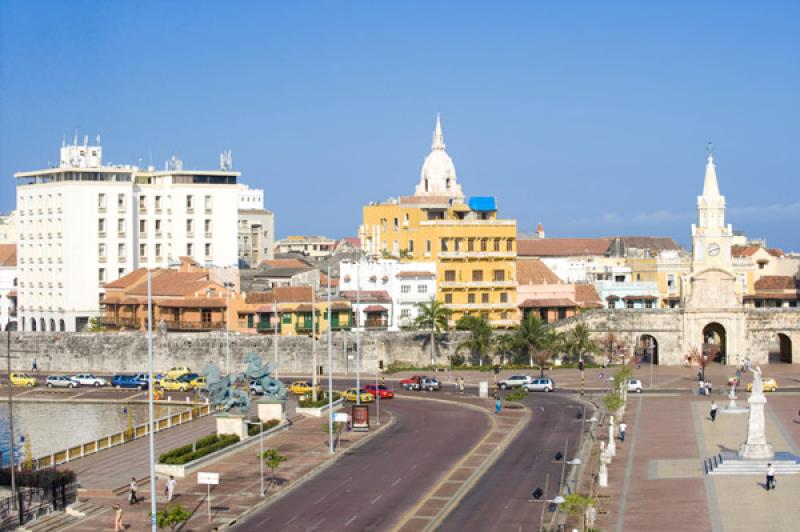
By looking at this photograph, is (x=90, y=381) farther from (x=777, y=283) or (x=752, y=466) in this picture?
(x=777, y=283)

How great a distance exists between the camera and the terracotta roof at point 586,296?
140875 millimetres

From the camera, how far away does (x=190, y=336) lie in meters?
127

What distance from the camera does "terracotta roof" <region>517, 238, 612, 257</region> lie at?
17638 centimetres

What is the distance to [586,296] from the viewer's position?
143250mm

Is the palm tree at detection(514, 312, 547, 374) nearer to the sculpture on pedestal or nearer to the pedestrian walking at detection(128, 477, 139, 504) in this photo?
the sculpture on pedestal

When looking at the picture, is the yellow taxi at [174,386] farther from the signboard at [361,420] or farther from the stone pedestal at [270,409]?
the signboard at [361,420]

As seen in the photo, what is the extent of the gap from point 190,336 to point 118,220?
2457 cm

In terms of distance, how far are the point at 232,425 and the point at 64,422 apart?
26.7 meters

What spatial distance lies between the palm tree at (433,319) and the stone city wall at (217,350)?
844 mm

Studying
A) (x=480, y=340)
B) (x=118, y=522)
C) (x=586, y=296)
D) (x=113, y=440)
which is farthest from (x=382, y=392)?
(x=118, y=522)

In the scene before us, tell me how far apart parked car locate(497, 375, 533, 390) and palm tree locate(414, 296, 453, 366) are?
577 inches

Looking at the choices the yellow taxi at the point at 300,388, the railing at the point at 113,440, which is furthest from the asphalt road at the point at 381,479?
the yellow taxi at the point at 300,388

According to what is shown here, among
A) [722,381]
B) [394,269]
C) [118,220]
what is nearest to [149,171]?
[118,220]

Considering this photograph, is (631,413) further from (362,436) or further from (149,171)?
(149,171)
